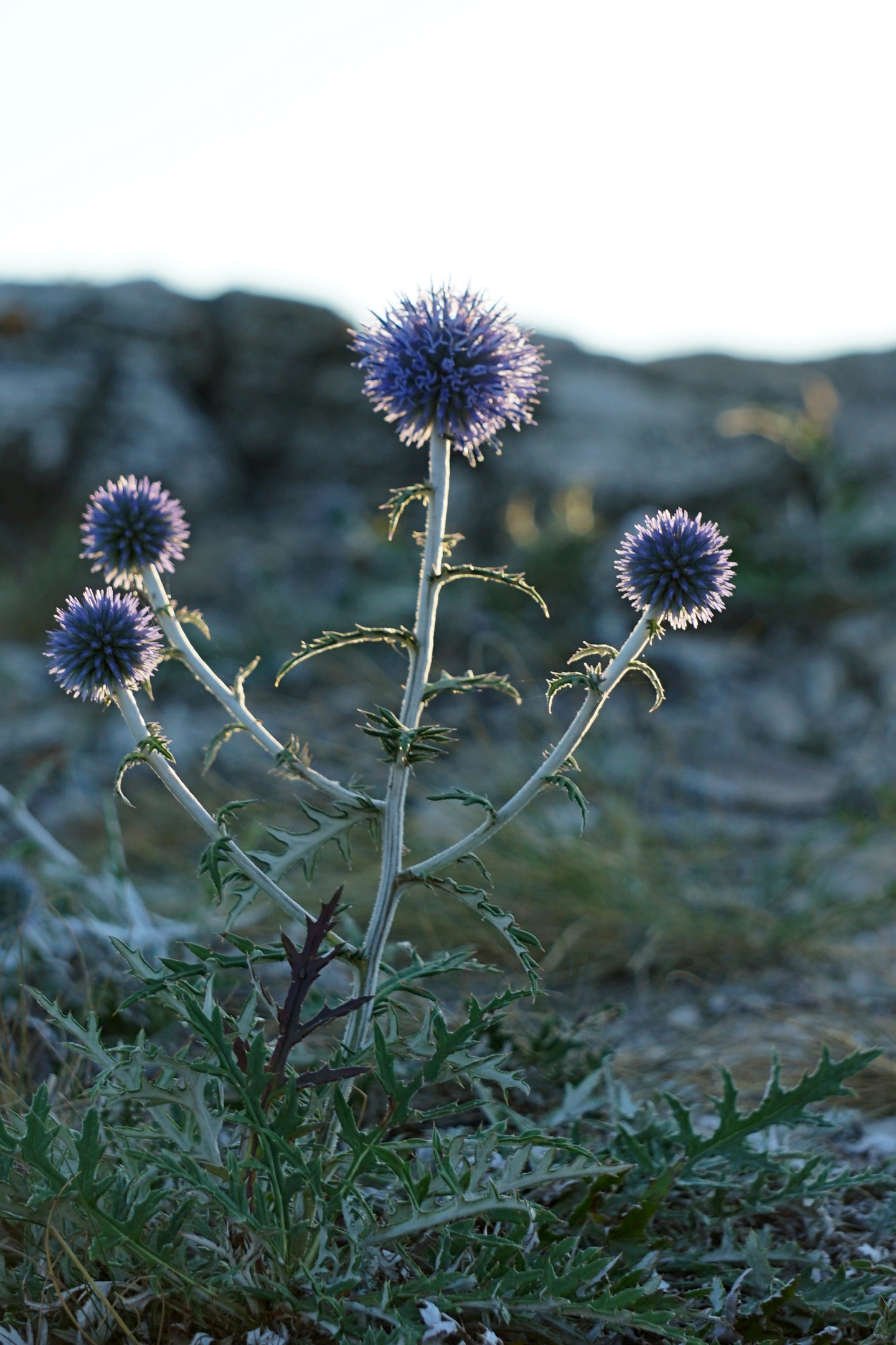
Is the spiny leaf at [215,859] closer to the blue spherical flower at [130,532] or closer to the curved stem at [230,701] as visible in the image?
the curved stem at [230,701]

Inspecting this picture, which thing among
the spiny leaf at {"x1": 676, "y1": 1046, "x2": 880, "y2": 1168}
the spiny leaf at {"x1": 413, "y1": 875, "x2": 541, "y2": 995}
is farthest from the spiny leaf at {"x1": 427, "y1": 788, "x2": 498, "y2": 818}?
the spiny leaf at {"x1": 676, "y1": 1046, "x2": 880, "y2": 1168}

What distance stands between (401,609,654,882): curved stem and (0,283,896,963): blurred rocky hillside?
262 centimetres

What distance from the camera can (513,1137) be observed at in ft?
5.03

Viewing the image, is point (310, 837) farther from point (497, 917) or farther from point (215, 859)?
point (497, 917)

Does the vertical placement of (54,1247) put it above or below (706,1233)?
above

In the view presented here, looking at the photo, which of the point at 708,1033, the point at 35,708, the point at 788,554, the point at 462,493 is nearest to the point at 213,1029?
the point at 708,1033

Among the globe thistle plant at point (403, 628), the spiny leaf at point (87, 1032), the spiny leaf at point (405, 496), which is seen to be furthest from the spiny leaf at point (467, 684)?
the spiny leaf at point (87, 1032)

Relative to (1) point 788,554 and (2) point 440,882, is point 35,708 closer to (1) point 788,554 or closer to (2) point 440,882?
(1) point 788,554

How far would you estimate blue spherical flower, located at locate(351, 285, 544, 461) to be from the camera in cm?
174

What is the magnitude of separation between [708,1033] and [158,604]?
1.99m

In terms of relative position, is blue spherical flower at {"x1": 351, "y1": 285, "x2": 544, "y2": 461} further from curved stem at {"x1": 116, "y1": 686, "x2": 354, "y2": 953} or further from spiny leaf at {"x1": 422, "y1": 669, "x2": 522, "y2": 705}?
curved stem at {"x1": 116, "y1": 686, "x2": 354, "y2": 953}

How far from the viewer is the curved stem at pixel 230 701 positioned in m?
1.61

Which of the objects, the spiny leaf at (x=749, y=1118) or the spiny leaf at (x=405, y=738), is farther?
the spiny leaf at (x=749, y=1118)

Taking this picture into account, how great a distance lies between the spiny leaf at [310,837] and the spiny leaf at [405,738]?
0.33 ft
